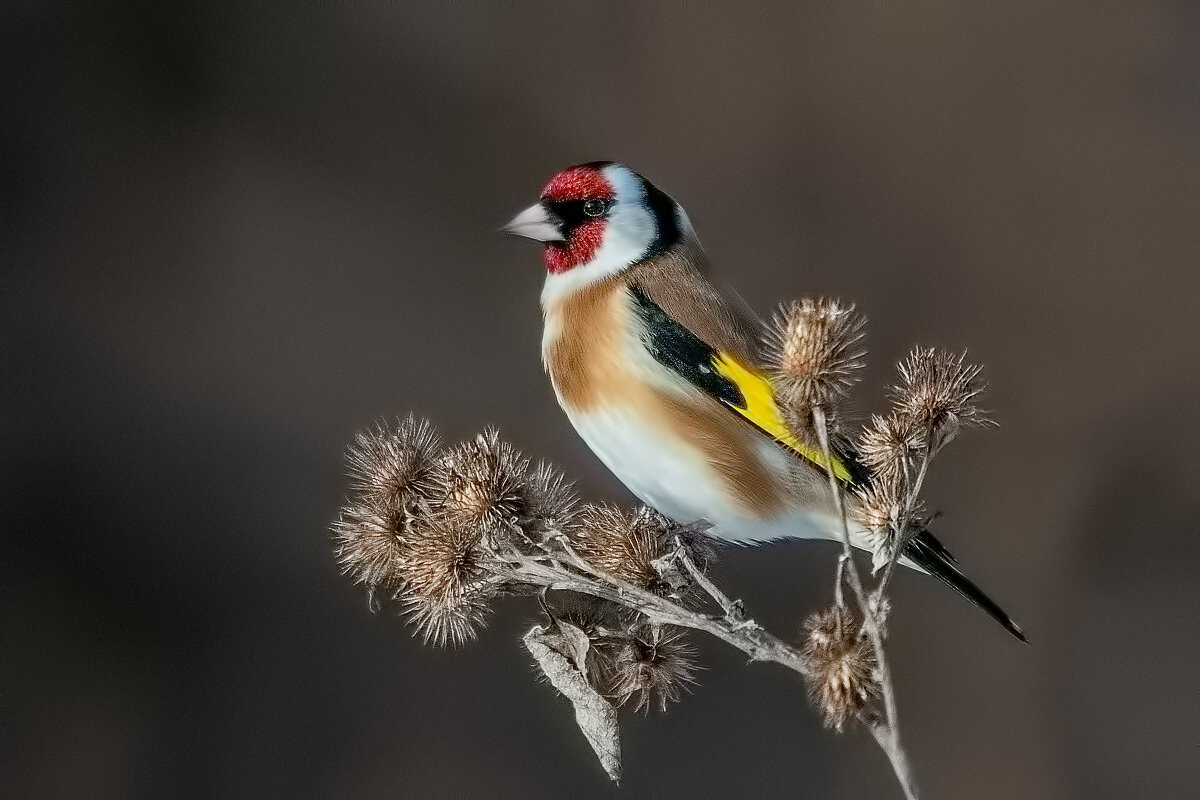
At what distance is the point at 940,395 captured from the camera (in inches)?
23.7

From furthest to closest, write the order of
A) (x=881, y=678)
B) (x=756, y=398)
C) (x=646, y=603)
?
1. (x=756, y=398)
2. (x=646, y=603)
3. (x=881, y=678)

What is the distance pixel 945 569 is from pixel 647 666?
0.66ft

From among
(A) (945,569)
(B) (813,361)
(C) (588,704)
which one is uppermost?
(B) (813,361)

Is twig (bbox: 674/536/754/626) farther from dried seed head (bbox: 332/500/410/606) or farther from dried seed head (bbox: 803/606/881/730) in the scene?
dried seed head (bbox: 332/500/410/606)

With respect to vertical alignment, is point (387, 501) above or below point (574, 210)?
below

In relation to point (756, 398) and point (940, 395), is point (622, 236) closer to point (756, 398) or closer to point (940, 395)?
point (756, 398)

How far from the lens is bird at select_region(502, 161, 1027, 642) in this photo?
0.78 meters

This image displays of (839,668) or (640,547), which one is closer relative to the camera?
(839,668)

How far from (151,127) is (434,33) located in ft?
1.07

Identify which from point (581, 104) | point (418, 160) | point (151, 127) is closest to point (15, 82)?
point (151, 127)

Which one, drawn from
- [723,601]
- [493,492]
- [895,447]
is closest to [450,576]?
[493,492]

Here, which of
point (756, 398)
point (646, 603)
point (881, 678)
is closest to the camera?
point (881, 678)

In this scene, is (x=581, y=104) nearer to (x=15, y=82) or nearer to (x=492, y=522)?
(x=15, y=82)

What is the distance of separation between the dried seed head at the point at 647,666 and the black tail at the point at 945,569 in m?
0.16
